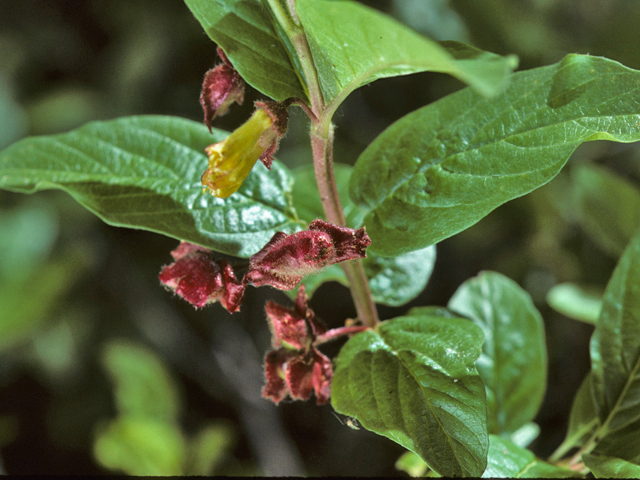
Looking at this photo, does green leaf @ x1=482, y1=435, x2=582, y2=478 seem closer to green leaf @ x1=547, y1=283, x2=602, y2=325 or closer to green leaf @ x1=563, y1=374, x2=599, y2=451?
green leaf @ x1=563, y1=374, x2=599, y2=451

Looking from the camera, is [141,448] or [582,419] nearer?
[582,419]

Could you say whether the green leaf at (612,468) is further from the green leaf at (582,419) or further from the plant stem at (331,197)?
the plant stem at (331,197)

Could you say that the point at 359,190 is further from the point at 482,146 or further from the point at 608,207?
the point at 608,207

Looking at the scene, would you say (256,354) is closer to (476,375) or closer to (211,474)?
(211,474)

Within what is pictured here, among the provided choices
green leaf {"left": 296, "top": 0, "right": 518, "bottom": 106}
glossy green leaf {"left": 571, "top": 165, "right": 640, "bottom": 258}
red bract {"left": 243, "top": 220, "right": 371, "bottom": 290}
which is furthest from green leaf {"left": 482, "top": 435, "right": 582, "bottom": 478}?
glossy green leaf {"left": 571, "top": 165, "right": 640, "bottom": 258}

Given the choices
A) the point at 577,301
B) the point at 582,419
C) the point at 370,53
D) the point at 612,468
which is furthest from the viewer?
the point at 577,301

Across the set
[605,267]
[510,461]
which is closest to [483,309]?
[510,461]

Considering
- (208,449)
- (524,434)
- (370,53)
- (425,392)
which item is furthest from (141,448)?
(370,53)
